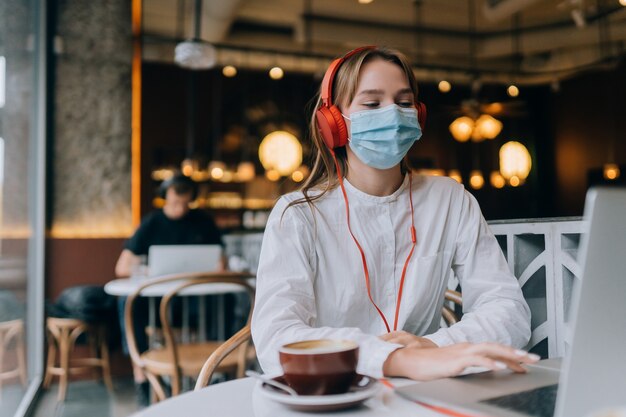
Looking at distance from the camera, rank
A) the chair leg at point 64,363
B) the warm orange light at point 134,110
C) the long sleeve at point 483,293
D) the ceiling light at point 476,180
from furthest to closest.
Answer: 1. the ceiling light at point 476,180
2. the warm orange light at point 134,110
3. the chair leg at point 64,363
4. the long sleeve at point 483,293

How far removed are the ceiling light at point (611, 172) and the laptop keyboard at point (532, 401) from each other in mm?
9288

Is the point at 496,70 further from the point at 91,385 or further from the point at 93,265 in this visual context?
the point at 91,385

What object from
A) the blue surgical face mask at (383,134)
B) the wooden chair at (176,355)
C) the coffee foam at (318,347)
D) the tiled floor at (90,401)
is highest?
the blue surgical face mask at (383,134)

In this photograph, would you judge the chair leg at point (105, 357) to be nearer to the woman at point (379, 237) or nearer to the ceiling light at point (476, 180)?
the woman at point (379, 237)

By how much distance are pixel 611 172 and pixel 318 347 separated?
31.2 feet

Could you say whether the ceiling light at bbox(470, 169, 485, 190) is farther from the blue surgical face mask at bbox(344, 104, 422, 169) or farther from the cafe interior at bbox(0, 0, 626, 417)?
the blue surgical face mask at bbox(344, 104, 422, 169)

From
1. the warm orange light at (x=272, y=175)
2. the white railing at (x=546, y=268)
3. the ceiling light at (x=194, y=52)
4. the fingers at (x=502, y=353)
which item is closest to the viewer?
the fingers at (x=502, y=353)

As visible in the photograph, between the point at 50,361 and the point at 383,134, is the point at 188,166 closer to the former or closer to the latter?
the point at 50,361

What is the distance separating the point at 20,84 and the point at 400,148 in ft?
10.8

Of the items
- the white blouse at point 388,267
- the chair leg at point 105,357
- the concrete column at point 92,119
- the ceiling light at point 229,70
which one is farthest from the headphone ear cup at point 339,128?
the ceiling light at point 229,70

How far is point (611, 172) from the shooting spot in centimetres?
884

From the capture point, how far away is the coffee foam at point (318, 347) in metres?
0.66

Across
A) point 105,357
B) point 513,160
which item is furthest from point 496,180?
point 105,357

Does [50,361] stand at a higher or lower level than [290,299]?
lower
